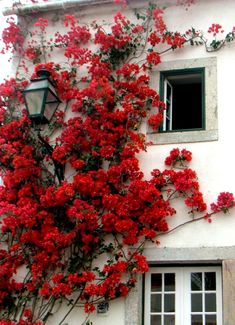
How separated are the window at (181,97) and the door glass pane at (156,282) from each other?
205cm

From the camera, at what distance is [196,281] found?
6.83 metres

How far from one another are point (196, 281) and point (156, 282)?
51 cm

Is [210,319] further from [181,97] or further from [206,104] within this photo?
[181,97]

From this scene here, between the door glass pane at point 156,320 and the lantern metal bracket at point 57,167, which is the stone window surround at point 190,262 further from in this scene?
the lantern metal bracket at point 57,167

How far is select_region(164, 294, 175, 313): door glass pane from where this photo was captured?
6742mm

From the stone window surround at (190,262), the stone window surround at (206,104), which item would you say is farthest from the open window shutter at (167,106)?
the stone window surround at (190,262)

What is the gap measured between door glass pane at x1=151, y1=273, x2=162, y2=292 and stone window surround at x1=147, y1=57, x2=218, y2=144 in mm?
1824

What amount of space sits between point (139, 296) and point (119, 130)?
2.27m

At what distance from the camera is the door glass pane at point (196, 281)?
6.79 m

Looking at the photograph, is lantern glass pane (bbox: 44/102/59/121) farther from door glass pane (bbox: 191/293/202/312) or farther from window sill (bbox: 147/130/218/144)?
door glass pane (bbox: 191/293/202/312)

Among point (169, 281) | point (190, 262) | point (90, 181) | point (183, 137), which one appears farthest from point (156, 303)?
point (183, 137)

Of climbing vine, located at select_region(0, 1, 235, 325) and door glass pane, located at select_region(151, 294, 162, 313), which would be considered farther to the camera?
climbing vine, located at select_region(0, 1, 235, 325)

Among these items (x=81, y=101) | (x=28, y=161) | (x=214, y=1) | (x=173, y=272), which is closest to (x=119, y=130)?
(x=81, y=101)

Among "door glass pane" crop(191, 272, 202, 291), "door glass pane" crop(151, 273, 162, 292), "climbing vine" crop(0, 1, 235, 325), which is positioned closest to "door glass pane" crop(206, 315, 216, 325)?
"door glass pane" crop(191, 272, 202, 291)
